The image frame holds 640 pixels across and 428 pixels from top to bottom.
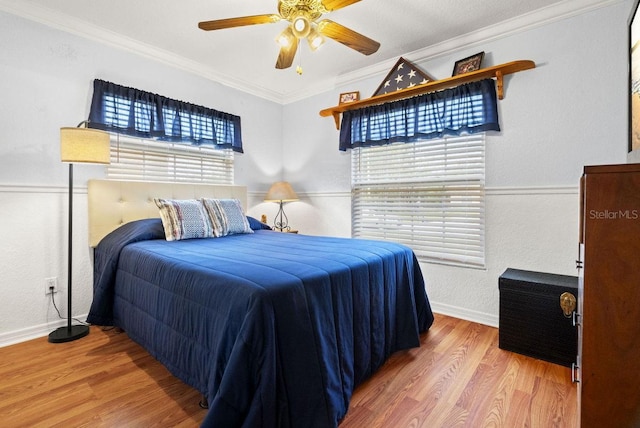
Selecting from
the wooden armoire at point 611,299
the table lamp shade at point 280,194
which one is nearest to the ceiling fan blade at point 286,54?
the table lamp shade at point 280,194

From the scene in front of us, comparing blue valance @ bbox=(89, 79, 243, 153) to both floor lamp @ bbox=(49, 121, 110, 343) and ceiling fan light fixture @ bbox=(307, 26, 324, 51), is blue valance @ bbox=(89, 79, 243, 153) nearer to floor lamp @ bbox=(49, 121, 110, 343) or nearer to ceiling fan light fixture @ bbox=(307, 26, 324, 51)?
floor lamp @ bbox=(49, 121, 110, 343)

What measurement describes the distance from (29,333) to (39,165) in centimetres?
126

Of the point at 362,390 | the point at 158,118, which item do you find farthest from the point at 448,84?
the point at 158,118

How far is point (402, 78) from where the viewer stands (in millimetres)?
2980

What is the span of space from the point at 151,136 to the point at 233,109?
41.7 inches

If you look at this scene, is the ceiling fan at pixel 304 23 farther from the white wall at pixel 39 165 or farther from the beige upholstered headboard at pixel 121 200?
the beige upholstered headboard at pixel 121 200

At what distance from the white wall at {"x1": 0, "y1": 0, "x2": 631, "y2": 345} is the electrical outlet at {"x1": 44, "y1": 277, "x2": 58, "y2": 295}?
3 centimetres

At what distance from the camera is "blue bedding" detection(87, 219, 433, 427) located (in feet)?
3.80

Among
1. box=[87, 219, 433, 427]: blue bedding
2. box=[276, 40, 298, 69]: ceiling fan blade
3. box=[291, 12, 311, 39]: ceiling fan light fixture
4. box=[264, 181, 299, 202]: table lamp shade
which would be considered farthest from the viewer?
box=[264, 181, 299, 202]: table lamp shade

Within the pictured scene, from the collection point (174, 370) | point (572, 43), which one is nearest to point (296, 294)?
point (174, 370)

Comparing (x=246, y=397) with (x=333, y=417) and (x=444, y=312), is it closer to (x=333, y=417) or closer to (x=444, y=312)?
(x=333, y=417)

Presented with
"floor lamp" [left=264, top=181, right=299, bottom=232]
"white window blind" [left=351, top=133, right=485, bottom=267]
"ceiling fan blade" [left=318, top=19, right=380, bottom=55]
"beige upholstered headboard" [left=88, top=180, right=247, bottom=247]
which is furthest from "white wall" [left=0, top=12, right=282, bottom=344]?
"white window blind" [left=351, top=133, right=485, bottom=267]

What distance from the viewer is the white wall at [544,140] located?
6.88ft

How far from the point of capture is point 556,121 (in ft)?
7.47
